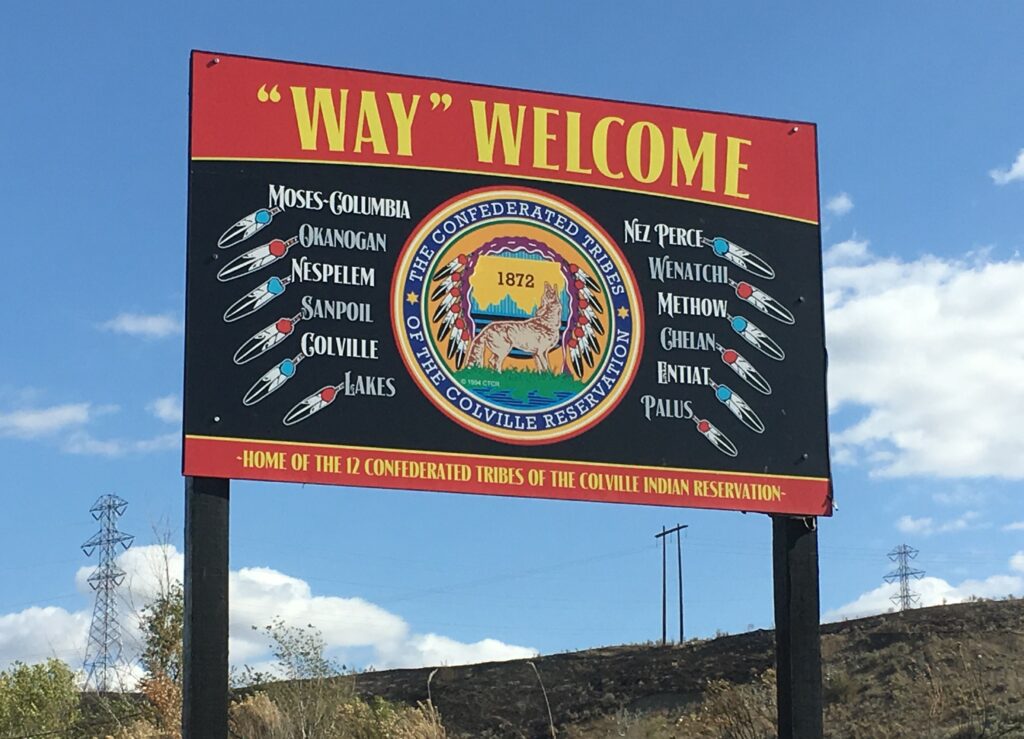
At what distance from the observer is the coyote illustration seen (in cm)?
1362

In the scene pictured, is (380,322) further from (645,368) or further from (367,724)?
(367,724)

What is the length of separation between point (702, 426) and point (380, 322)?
10.4 feet

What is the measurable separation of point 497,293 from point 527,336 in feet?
1.57

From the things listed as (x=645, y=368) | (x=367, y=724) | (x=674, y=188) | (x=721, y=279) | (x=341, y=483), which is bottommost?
(x=367, y=724)

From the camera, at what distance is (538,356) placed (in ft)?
45.1

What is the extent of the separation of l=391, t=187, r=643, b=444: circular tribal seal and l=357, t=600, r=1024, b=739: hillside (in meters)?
17.6

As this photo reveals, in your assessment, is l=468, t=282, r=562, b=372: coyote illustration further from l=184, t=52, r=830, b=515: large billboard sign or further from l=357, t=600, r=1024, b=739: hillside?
l=357, t=600, r=1024, b=739: hillside

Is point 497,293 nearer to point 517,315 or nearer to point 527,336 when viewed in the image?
point 517,315

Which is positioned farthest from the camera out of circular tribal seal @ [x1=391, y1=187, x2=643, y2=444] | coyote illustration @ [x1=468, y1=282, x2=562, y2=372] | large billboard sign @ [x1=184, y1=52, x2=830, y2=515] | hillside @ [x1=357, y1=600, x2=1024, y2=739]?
hillside @ [x1=357, y1=600, x2=1024, y2=739]

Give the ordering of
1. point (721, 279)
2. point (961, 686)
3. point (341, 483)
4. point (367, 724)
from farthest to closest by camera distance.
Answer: point (961, 686)
point (367, 724)
point (721, 279)
point (341, 483)

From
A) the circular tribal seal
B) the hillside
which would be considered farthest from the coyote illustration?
the hillside

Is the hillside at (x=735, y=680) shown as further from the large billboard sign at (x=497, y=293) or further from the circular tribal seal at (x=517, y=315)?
the circular tribal seal at (x=517, y=315)

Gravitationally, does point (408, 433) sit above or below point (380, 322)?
below

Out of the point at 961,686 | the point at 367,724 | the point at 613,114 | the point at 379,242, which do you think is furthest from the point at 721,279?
the point at 961,686
